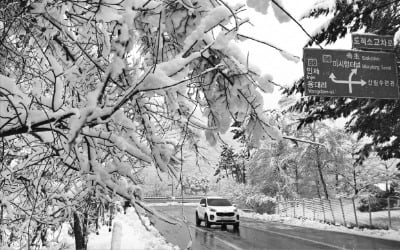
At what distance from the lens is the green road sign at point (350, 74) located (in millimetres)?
10305

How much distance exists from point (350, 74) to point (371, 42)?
3.03 feet

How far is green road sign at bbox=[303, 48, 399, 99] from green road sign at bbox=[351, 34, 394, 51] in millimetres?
241

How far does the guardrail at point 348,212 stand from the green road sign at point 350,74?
7.90 metres

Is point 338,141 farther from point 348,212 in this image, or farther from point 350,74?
point 350,74

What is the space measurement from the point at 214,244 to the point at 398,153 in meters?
6.93

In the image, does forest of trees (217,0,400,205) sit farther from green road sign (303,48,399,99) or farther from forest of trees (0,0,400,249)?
forest of trees (0,0,400,249)

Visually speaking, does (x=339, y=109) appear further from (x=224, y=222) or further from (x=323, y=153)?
(x=323, y=153)

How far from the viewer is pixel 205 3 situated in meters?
1.90

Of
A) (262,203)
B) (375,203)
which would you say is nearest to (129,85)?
(375,203)

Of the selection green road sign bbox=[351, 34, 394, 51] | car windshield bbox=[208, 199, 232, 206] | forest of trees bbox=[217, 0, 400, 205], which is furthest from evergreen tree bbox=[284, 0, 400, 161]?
car windshield bbox=[208, 199, 232, 206]

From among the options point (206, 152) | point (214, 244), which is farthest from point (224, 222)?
point (206, 152)

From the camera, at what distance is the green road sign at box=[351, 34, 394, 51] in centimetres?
1034

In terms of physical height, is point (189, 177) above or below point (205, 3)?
below

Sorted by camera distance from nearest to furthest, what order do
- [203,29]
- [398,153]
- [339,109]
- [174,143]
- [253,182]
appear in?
1. [203,29]
2. [174,143]
3. [339,109]
4. [398,153]
5. [253,182]
